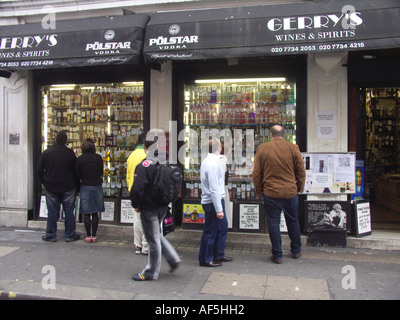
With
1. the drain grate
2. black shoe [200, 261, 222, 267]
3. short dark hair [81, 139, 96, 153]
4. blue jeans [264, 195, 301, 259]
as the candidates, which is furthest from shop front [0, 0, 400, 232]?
black shoe [200, 261, 222, 267]

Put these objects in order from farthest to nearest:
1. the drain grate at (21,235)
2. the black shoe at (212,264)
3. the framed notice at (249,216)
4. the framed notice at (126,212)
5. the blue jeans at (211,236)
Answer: the framed notice at (126,212) < the drain grate at (21,235) < the framed notice at (249,216) < the black shoe at (212,264) < the blue jeans at (211,236)

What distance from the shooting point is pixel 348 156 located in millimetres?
6684

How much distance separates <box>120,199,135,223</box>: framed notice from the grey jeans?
2.49 meters

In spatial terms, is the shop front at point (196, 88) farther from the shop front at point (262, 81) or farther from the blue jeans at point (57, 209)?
the blue jeans at point (57, 209)

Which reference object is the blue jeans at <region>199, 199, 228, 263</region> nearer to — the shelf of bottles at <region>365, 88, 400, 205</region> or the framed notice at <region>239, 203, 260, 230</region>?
the framed notice at <region>239, 203, 260, 230</region>

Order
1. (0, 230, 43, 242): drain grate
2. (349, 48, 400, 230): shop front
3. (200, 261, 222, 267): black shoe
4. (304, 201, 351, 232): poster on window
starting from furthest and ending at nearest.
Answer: (349, 48, 400, 230): shop front, (0, 230, 43, 242): drain grate, (304, 201, 351, 232): poster on window, (200, 261, 222, 267): black shoe

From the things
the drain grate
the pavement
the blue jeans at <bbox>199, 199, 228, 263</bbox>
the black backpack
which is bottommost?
the pavement

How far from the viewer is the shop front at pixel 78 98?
701 centimetres

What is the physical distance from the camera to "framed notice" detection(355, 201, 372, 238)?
665 cm

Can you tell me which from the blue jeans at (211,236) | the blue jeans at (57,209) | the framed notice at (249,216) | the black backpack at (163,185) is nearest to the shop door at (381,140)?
the framed notice at (249,216)

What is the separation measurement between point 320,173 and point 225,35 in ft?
9.06

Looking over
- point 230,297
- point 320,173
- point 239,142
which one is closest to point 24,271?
point 230,297

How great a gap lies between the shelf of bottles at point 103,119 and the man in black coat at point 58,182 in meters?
Answer: 1.12
